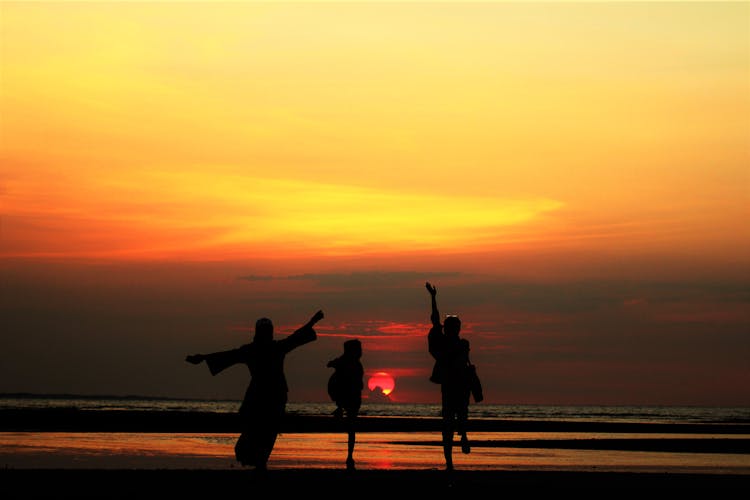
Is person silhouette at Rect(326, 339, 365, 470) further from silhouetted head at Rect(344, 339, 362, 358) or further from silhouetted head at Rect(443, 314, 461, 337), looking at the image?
Result: silhouetted head at Rect(443, 314, 461, 337)

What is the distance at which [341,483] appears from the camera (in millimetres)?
17203

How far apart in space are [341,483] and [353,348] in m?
4.34

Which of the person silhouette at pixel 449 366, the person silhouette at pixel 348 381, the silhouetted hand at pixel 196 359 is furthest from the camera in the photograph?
the person silhouette at pixel 348 381

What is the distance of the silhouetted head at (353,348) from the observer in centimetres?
2112

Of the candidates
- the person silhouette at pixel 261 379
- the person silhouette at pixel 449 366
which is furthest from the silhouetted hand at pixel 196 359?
the person silhouette at pixel 449 366

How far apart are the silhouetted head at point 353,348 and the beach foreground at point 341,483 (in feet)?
7.51

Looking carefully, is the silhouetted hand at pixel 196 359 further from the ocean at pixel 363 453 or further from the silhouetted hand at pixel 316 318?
the ocean at pixel 363 453

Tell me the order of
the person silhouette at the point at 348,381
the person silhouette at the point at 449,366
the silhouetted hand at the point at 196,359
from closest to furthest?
the silhouetted hand at the point at 196,359
the person silhouette at the point at 449,366
the person silhouette at the point at 348,381

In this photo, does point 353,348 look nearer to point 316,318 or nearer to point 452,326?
point 452,326

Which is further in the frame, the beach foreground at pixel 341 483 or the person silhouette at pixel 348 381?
the person silhouette at pixel 348 381

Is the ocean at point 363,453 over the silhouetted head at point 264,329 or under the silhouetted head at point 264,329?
under

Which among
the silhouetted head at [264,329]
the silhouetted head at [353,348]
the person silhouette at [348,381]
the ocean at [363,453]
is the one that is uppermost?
the silhouetted head at [264,329]

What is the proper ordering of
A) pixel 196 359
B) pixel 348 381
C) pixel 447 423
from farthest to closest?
1. pixel 348 381
2. pixel 447 423
3. pixel 196 359

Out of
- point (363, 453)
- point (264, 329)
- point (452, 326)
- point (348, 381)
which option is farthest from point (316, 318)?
point (363, 453)
